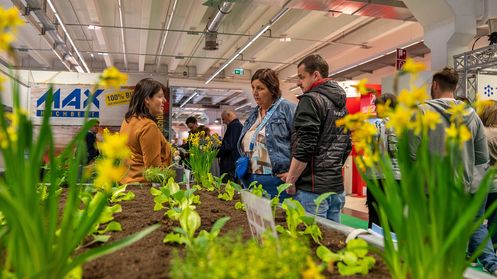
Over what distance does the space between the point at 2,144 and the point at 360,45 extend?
37.1ft

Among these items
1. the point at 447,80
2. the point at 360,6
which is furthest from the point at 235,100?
the point at 447,80

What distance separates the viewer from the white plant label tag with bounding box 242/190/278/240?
870mm

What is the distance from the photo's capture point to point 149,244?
3.67 ft

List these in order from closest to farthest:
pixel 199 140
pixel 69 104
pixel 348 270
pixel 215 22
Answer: pixel 348 270
pixel 199 140
pixel 69 104
pixel 215 22

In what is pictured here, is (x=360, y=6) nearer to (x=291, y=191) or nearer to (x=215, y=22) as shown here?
(x=215, y=22)

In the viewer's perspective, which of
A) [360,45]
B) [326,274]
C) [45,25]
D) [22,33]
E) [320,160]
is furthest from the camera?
[22,33]

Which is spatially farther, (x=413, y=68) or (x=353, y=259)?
(x=353, y=259)

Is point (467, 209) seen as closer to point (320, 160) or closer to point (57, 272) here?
point (57, 272)

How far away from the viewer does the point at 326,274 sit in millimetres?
894

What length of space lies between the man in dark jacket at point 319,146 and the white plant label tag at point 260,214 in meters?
1.22

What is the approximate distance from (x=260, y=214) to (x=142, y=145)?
1693 millimetres

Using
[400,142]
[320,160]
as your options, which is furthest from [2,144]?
[320,160]

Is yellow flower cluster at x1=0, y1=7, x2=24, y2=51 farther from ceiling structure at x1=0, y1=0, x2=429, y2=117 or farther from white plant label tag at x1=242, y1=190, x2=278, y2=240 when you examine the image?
ceiling structure at x1=0, y1=0, x2=429, y2=117

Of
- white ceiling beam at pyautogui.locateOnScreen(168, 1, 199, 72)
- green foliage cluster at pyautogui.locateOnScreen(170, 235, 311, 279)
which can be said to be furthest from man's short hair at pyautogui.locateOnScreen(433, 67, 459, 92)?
white ceiling beam at pyautogui.locateOnScreen(168, 1, 199, 72)
